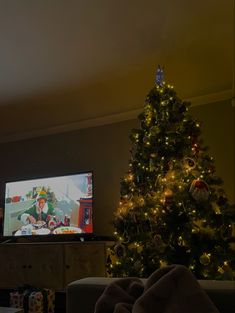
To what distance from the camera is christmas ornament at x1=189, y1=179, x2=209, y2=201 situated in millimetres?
2395

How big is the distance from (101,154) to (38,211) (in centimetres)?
101

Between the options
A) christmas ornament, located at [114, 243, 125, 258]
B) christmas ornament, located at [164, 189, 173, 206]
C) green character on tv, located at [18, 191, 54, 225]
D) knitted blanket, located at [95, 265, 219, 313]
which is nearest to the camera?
knitted blanket, located at [95, 265, 219, 313]

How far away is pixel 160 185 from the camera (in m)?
2.63

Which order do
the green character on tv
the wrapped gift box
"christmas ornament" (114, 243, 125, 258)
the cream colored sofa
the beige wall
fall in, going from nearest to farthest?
the cream colored sofa, "christmas ornament" (114, 243, 125, 258), the wrapped gift box, the beige wall, the green character on tv

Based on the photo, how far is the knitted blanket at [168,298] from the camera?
2.95 feet

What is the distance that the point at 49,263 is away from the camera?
11.0ft

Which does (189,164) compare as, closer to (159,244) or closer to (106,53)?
(159,244)

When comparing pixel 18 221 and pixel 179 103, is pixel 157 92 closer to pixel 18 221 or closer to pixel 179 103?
pixel 179 103

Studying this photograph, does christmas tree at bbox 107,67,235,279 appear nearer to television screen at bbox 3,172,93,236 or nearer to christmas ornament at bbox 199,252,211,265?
christmas ornament at bbox 199,252,211,265

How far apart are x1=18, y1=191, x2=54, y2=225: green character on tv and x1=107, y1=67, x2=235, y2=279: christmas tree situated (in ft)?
3.89

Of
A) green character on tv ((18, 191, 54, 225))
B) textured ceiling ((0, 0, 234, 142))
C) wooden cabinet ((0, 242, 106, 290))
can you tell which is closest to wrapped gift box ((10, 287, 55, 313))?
wooden cabinet ((0, 242, 106, 290))

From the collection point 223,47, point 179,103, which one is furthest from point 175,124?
point 223,47

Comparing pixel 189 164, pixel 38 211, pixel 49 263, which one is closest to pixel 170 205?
pixel 189 164

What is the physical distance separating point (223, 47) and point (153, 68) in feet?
2.15
